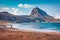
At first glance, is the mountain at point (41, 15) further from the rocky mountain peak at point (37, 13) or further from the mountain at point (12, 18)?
the mountain at point (12, 18)

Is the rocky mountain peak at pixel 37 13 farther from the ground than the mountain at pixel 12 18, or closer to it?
farther from the ground

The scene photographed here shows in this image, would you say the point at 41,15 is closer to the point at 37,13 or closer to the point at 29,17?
the point at 37,13

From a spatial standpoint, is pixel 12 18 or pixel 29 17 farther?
pixel 12 18

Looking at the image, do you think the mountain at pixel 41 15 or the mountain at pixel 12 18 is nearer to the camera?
the mountain at pixel 41 15

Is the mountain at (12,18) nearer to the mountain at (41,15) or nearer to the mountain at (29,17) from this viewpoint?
the mountain at (29,17)

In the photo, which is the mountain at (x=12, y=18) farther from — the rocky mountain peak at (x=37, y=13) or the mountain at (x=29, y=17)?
the rocky mountain peak at (x=37, y=13)

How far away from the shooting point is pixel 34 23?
6031 mm

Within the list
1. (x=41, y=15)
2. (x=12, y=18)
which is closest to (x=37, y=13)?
(x=41, y=15)

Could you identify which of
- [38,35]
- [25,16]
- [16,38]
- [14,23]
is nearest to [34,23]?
[25,16]

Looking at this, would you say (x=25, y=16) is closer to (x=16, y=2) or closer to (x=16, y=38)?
(x=16, y=2)

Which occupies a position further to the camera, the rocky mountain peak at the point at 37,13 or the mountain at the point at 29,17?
the mountain at the point at 29,17

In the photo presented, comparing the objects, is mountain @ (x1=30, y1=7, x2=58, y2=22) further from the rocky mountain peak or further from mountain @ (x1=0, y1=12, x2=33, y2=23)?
mountain @ (x1=0, y1=12, x2=33, y2=23)

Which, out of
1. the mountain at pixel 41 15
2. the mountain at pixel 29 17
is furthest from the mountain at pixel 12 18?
the mountain at pixel 41 15

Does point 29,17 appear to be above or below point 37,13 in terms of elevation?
below
